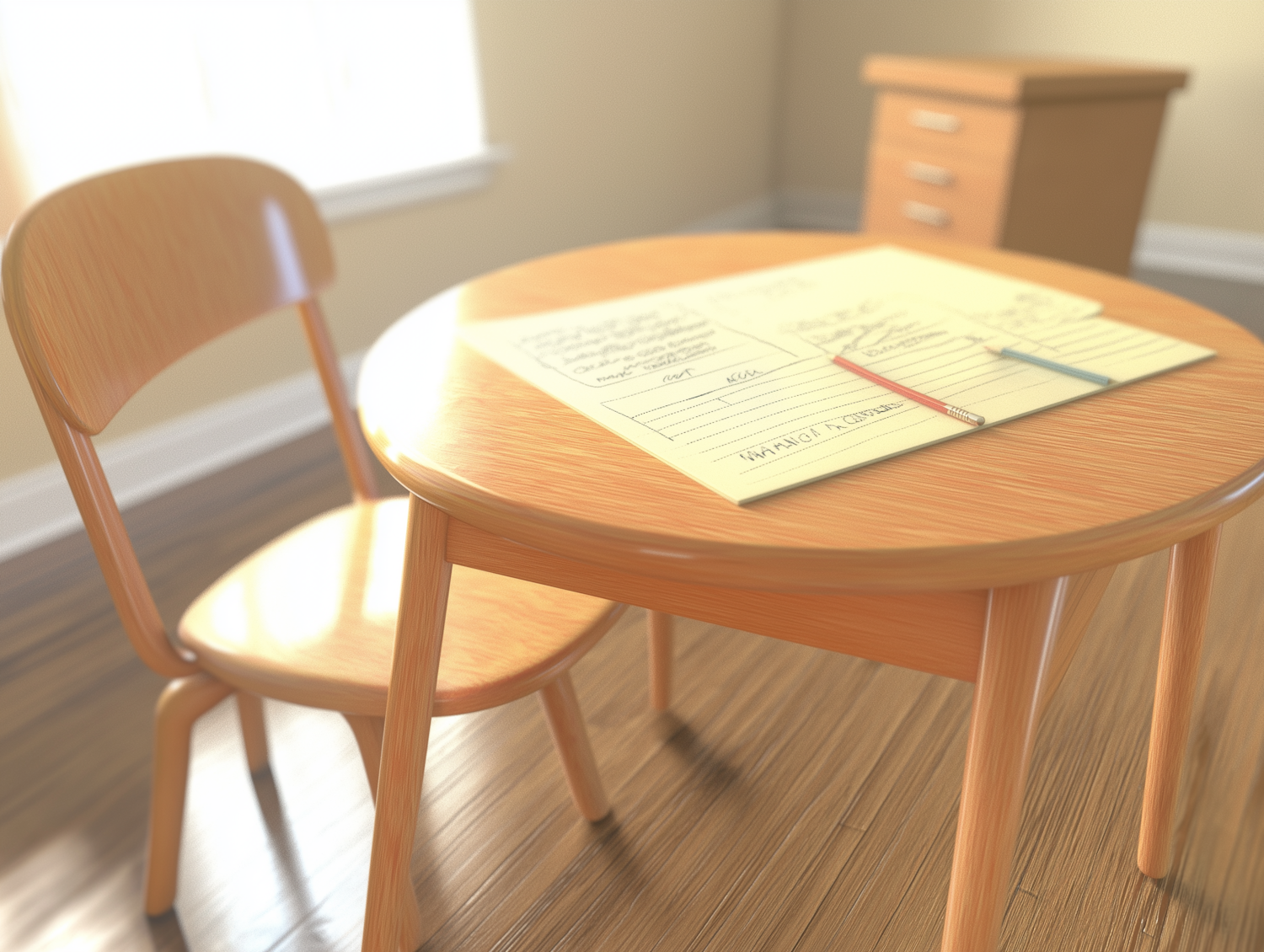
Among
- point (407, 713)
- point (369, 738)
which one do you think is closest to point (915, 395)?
point (407, 713)

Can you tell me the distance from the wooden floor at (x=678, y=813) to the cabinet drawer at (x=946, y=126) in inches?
50.1

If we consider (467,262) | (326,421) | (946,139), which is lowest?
(326,421)

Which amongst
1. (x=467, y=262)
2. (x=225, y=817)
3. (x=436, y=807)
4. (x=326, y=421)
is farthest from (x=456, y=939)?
(x=467, y=262)

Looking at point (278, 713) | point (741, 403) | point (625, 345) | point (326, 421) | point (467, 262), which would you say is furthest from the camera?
point (467, 262)

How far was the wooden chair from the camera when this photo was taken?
2.48 feet

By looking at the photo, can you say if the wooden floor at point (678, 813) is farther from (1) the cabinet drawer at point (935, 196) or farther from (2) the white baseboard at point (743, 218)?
(2) the white baseboard at point (743, 218)

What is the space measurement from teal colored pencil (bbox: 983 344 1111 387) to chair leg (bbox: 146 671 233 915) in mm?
760

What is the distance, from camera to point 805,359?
0.74 metres

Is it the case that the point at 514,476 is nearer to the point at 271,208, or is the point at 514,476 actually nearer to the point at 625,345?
the point at 625,345

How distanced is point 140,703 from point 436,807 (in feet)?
1.69

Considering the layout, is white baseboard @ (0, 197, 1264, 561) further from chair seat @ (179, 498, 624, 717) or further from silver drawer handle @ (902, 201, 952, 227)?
silver drawer handle @ (902, 201, 952, 227)

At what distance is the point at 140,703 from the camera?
4.37 ft

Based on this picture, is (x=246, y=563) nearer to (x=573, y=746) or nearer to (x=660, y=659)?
(x=573, y=746)

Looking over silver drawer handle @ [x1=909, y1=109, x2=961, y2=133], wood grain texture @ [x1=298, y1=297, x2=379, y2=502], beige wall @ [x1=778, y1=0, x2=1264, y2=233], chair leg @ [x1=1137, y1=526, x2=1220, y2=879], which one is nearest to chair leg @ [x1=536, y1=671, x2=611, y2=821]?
wood grain texture @ [x1=298, y1=297, x2=379, y2=502]
